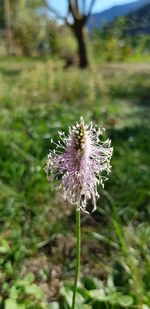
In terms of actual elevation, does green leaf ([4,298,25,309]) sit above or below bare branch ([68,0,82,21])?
below

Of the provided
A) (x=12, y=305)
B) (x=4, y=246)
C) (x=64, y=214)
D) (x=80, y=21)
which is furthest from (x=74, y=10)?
(x=12, y=305)

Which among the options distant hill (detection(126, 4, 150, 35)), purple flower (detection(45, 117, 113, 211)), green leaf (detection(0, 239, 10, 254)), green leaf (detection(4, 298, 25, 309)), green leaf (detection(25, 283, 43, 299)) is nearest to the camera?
purple flower (detection(45, 117, 113, 211))

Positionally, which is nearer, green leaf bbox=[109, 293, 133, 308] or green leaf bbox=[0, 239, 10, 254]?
green leaf bbox=[109, 293, 133, 308]

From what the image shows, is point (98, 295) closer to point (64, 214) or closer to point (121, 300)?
point (121, 300)

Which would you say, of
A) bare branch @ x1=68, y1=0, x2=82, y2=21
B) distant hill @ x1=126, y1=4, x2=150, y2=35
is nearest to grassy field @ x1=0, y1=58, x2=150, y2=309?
distant hill @ x1=126, y1=4, x2=150, y2=35

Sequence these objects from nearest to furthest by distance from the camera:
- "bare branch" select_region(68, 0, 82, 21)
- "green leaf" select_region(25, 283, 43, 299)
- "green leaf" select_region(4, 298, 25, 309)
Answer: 1. "green leaf" select_region(4, 298, 25, 309)
2. "green leaf" select_region(25, 283, 43, 299)
3. "bare branch" select_region(68, 0, 82, 21)

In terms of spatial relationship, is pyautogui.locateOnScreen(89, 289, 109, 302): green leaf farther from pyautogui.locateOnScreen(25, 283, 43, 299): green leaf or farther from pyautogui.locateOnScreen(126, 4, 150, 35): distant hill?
pyautogui.locateOnScreen(126, 4, 150, 35): distant hill

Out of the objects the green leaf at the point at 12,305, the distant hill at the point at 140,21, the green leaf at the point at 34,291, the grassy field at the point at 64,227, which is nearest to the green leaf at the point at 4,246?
the grassy field at the point at 64,227

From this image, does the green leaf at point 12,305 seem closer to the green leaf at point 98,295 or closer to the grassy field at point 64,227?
the grassy field at point 64,227
